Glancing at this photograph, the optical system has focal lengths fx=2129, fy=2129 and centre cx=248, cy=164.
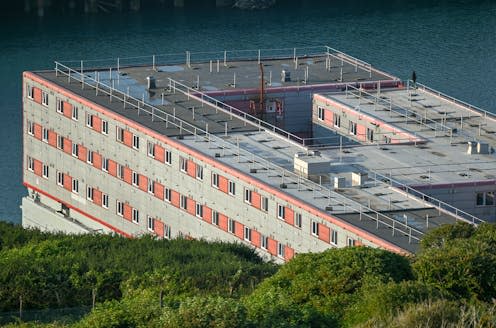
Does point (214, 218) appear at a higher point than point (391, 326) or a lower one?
lower

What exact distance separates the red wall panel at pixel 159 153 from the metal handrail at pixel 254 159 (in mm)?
1815

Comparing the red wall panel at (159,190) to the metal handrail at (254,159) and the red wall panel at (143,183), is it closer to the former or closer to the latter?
the red wall panel at (143,183)

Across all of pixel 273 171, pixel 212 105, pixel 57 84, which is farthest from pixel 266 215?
pixel 57 84

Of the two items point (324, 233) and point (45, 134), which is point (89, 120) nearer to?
point (45, 134)

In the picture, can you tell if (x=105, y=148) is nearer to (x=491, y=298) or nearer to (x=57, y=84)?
(x=57, y=84)

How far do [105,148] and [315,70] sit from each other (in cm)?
2147

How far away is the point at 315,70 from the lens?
500ft

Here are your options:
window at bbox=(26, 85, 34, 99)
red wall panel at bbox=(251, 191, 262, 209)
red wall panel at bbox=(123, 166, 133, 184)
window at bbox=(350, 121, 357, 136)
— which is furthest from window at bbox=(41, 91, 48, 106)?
red wall panel at bbox=(251, 191, 262, 209)

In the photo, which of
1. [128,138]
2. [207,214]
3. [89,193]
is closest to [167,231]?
[207,214]

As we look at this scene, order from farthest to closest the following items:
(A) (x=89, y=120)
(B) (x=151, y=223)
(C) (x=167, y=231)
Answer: (A) (x=89, y=120) → (B) (x=151, y=223) → (C) (x=167, y=231)

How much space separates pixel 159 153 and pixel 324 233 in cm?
2087

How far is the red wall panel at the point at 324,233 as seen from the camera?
366 ft

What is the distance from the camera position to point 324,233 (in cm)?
11175

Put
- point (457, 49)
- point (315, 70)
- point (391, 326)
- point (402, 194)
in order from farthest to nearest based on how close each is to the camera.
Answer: point (457, 49) < point (315, 70) < point (402, 194) < point (391, 326)
